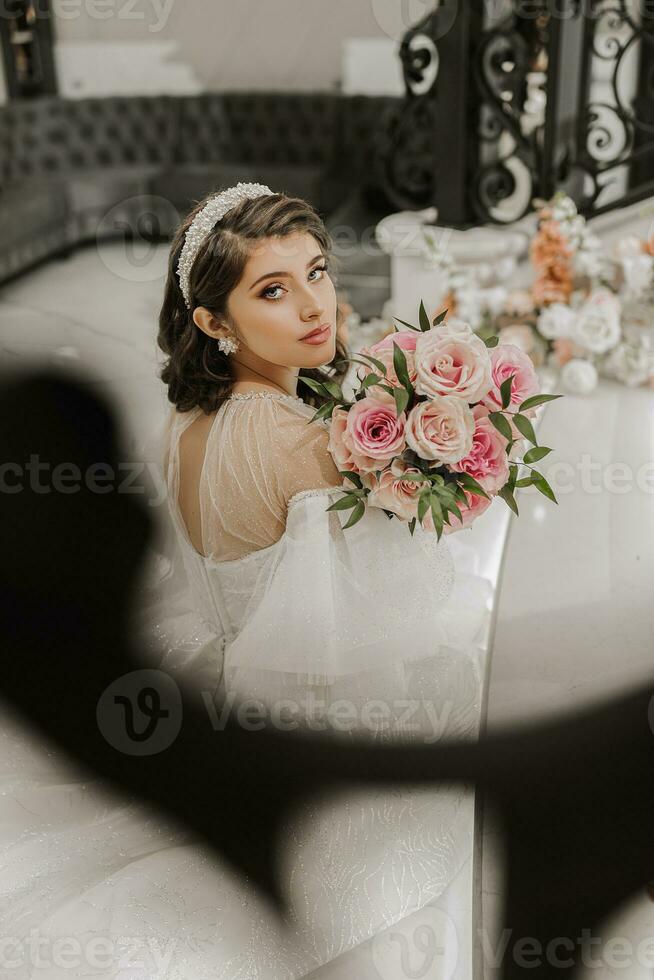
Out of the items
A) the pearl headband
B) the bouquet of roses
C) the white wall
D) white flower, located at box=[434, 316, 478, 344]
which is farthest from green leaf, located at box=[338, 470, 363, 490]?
the white wall

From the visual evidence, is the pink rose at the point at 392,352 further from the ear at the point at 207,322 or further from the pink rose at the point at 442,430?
the ear at the point at 207,322

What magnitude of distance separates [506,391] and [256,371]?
38 centimetres

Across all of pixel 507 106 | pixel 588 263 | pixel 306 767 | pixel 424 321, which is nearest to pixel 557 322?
pixel 588 263

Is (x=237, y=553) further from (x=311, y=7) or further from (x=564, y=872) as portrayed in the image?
(x=311, y=7)

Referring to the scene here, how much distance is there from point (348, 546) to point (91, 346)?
2.61 m

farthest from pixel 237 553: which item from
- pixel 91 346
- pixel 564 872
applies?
pixel 91 346

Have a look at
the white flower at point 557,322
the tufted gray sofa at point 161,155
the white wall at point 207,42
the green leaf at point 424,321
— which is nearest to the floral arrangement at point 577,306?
the white flower at point 557,322

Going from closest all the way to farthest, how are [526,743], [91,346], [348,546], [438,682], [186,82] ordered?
[526,743] → [348,546] → [438,682] → [91,346] → [186,82]

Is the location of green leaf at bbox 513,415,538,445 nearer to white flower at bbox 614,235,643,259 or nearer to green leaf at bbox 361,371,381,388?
green leaf at bbox 361,371,381,388

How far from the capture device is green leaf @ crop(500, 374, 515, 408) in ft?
4.16

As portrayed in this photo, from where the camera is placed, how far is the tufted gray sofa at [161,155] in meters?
6.32

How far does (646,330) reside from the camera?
9.30 feet

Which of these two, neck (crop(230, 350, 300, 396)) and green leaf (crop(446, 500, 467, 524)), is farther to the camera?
neck (crop(230, 350, 300, 396))

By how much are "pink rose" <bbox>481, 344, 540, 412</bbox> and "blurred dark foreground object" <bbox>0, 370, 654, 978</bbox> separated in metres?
0.45
